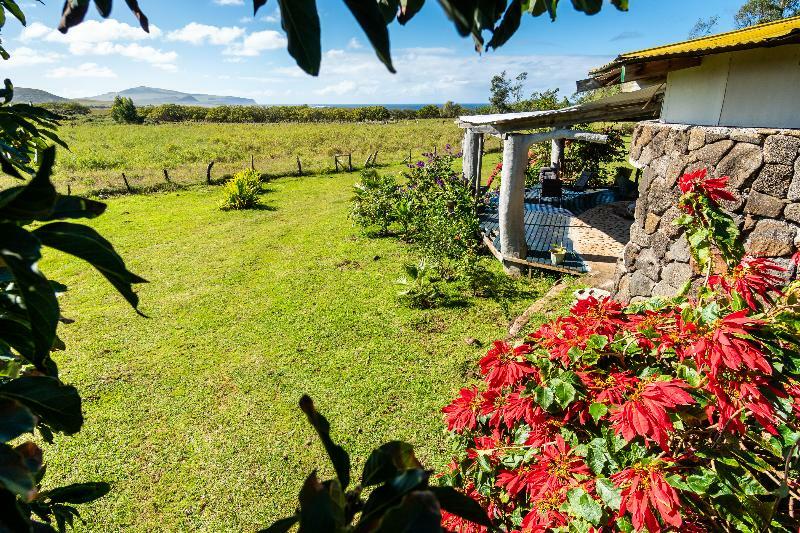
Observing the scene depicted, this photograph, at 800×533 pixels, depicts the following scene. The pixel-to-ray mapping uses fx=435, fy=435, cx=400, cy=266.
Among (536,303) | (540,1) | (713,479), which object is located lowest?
(536,303)

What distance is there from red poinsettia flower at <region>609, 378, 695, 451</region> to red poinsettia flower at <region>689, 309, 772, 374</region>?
150mm

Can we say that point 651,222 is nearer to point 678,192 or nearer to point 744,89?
point 678,192

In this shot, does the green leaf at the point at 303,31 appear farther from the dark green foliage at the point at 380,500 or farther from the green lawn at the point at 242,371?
the green lawn at the point at 242,371

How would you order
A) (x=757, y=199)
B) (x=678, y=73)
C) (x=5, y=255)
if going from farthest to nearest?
(x=678, y=73) → (x=757, y=199) → (x=5, y=255)

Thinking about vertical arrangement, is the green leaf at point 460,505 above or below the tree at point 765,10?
below

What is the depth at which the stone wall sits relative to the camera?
12.8 ft

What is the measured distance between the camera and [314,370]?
537cm

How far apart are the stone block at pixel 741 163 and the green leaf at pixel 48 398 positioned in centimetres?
519

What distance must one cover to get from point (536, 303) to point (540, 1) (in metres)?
5.61

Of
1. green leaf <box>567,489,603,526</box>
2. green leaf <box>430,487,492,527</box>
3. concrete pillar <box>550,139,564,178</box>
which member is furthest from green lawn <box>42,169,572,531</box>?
concrete pillar <box>550,139,564,178</box>

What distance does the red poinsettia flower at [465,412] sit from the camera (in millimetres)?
2342

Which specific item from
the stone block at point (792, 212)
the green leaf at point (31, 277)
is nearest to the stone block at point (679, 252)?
the stone block at point (792, 212)

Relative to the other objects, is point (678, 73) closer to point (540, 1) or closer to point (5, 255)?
point (540, 1)

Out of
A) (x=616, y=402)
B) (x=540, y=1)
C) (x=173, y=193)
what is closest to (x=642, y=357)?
(x=616, y=402)
